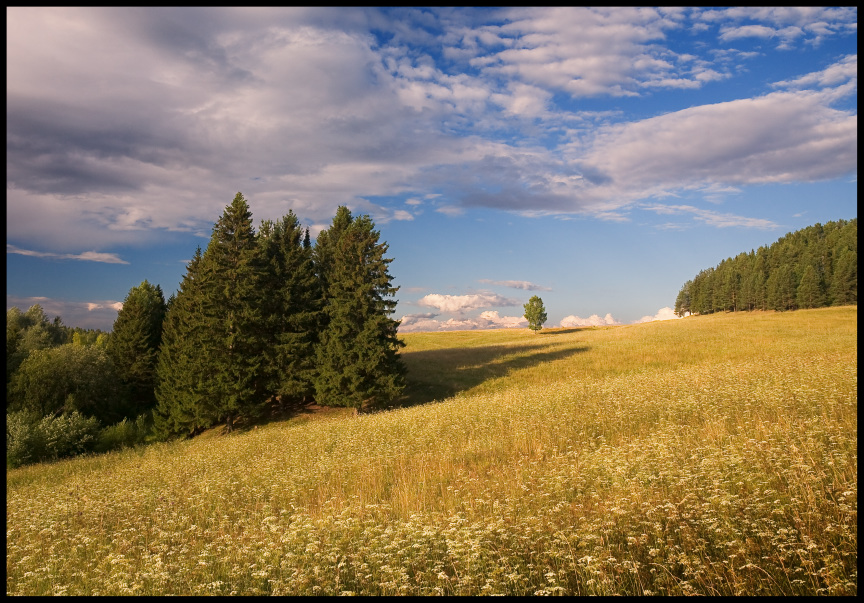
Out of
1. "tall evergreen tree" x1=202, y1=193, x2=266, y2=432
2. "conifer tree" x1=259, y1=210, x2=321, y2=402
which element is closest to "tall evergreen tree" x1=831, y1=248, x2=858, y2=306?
"conifer tree" x1=259, y1=210, x2=321, y2=402

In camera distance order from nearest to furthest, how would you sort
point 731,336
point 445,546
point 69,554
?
point 445,546 < point 69,554 < point 731,336

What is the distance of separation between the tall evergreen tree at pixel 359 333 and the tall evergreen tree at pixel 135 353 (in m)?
21.4

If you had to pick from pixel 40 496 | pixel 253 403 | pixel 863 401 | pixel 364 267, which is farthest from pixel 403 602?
pixel 253 403

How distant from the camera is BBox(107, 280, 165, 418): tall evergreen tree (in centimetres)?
4275

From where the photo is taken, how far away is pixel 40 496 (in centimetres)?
1378

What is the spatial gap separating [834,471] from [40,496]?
778 inches

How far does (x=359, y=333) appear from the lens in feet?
100

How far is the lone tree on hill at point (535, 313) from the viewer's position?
10550 cm

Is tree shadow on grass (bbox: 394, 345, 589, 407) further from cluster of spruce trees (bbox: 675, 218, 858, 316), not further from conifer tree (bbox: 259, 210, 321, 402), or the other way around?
cluster of spruce trees (bbox: 675, 218, 858, 316)

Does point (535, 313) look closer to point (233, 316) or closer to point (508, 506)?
point (233, 316)

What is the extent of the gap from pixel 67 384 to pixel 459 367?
1298 inches

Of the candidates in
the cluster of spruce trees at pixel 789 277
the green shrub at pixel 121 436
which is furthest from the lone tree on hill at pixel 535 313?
the green shrub at pixel 121 436

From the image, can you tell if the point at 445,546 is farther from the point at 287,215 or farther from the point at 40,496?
the point at 287,215

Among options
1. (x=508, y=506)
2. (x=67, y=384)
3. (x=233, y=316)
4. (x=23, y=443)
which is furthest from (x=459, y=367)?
(x=508, y=506)
